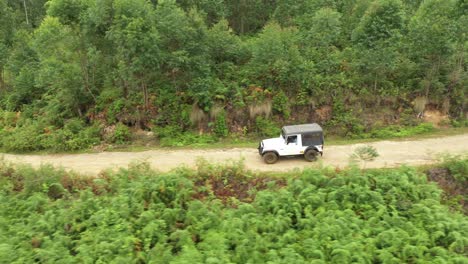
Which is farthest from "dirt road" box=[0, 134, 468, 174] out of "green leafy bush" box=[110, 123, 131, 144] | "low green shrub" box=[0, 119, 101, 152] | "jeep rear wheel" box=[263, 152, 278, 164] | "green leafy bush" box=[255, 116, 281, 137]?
"green leafy bush" box=[255, 116, 281, 137]

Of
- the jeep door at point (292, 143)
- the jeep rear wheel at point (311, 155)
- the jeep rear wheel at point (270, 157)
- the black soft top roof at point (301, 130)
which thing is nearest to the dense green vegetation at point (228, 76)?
the black soft top roof at point (301, 130)

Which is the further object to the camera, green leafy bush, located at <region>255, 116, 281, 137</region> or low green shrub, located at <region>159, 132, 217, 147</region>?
green leafy bush, located at <region>255, 116, 281, 137</region>

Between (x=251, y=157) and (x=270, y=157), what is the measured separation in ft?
3.99

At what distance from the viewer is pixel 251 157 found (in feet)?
63.8

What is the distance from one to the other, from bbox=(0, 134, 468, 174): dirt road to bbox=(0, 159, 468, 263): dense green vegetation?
1.51m

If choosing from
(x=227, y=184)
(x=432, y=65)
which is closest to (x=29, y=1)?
(x=227, y=184)

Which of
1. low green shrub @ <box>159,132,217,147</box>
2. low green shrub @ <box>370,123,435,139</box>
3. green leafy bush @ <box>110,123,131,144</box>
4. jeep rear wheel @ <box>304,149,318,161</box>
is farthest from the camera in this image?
green leafy bush @ <box>110,123,131,144</box>

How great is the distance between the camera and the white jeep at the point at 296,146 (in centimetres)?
1852

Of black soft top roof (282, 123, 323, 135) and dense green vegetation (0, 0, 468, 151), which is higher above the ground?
dense green vegetation (0, 0, 468, 151)

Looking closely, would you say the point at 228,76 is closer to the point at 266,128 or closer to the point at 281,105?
the point at 281,105

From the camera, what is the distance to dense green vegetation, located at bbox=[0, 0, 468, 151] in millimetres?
21250

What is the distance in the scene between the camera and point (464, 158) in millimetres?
17812

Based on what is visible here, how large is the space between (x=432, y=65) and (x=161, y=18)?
1577cm

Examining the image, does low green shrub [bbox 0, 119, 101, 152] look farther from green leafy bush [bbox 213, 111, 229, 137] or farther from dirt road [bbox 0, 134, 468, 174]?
green leafy bush [bbox 213, 111, 229, 137]
